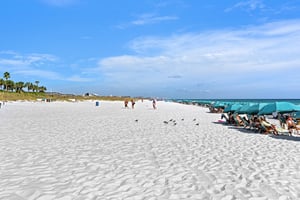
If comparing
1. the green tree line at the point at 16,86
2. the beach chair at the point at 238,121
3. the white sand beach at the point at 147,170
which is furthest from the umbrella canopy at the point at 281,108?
the green tree line at the point at 16,86

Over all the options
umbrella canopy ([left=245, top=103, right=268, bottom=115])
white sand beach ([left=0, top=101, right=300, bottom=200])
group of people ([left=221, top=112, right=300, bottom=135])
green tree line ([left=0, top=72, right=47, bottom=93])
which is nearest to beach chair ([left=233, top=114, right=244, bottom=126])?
group of people ([left=221, top=112, right=300, bottom=135])

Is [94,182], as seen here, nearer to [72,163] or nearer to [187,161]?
[72,163]

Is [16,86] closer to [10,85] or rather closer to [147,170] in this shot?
[10,85]

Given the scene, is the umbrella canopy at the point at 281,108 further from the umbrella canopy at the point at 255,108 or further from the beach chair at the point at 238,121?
the beach chair at the point at 238,121

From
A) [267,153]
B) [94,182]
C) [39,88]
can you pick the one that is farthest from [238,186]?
[39,88]

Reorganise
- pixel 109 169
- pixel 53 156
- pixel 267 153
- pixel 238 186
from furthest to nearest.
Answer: pixel 267 153 < pixel 53 156 < pixel 109 169 < pixel 238 186

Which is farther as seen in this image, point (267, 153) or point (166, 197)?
point (267, 153)

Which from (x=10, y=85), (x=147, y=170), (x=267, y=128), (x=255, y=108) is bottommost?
(x=147, y=170)

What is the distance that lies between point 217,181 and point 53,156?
4.53 meters

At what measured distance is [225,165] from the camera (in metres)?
6.71

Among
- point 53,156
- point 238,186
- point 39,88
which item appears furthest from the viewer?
point 39,88

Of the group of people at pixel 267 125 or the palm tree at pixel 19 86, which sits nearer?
the group of people at pixel 267 125

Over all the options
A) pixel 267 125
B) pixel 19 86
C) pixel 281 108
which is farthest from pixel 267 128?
pixel 19 86

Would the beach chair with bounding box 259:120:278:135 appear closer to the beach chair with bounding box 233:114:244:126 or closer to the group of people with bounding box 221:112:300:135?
the group of people with bounding box 221:112:300:135
